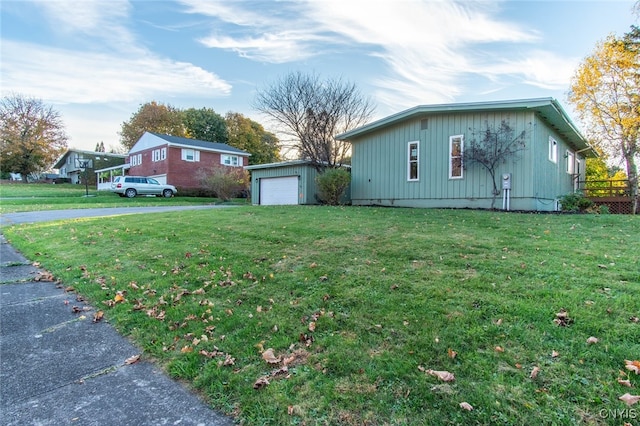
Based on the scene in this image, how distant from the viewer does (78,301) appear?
4.43 m

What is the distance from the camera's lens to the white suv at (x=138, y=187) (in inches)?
1037

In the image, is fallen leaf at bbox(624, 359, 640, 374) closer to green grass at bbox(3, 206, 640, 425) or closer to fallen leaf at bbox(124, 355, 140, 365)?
green grass at bbox(3, 206, 640, 425)

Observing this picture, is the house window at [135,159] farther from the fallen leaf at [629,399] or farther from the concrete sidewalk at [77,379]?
the fallen leaf at [629,399]

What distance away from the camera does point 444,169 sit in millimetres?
13008

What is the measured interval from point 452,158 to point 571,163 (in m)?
10.2

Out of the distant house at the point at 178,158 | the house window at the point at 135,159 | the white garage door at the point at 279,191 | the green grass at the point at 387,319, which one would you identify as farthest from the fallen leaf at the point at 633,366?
the house window at the point at 135,159

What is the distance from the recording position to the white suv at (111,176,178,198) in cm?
2634

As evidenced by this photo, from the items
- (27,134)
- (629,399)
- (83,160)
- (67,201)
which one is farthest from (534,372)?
(27,134)

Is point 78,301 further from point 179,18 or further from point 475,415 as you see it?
point 179,18

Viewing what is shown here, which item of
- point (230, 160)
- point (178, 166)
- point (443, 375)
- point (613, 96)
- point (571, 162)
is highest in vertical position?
point (613, 96)

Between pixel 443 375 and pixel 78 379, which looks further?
pixel 78 379

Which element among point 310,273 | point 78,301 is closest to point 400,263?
point 310,273

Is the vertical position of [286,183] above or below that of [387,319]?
above

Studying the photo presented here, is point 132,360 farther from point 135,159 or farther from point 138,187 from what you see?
point 135,159
